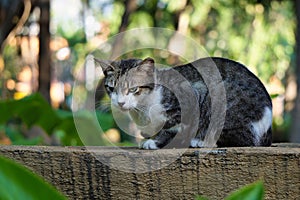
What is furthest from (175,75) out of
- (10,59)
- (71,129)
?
(10,59)

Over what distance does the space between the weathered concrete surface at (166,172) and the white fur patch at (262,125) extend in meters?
0.44

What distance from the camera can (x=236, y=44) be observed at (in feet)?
52.1

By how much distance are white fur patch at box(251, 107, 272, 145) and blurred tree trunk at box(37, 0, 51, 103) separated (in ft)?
14.3

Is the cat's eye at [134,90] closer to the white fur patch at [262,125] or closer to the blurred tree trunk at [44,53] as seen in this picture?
the white fur patch at [262,125]

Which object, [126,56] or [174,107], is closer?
[174,107]

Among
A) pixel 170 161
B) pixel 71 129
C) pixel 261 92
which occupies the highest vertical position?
pixel 261 92

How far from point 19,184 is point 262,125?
145 cm

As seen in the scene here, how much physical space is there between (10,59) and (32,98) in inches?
637

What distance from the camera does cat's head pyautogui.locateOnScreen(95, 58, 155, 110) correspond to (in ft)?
6.94

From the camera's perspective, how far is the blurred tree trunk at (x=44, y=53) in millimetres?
6363

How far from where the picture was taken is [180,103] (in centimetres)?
212

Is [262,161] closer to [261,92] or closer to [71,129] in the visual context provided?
[261,92]

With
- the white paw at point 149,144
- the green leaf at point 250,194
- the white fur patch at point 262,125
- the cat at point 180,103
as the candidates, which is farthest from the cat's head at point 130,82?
the green leaf at point 250,194

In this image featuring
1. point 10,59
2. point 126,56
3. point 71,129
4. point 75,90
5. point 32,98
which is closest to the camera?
point 75,90
